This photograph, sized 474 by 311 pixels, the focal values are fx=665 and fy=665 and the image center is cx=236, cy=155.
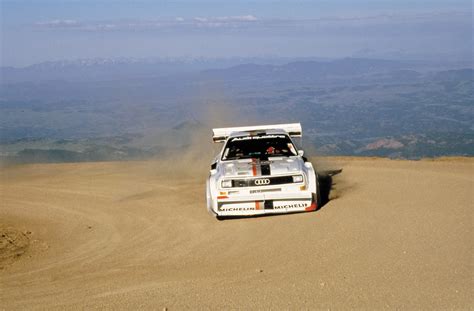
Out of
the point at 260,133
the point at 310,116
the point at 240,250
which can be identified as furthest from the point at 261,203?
the point at 310,116

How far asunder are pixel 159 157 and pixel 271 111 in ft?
323

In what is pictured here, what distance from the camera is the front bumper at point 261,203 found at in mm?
11141

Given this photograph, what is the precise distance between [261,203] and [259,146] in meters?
2.44

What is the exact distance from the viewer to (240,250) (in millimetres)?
9312

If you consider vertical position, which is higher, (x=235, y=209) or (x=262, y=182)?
(x=262, y=182)

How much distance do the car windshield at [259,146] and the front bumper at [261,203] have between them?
68.4 inches

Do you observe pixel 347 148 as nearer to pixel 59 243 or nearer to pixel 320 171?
pixel 320 171

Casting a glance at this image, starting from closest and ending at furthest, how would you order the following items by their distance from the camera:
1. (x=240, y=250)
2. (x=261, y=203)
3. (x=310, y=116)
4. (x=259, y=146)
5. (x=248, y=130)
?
(x=240, y=250) < (x=261, y=203) < (x=259, y=146) < (x=248, y=130) < (x=310, y=116)

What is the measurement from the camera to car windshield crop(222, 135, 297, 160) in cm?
1297

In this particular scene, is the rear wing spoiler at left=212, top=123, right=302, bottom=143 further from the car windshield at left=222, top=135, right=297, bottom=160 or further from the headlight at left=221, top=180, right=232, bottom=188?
the headlight at left=221, top=180, right=232, bottom=188

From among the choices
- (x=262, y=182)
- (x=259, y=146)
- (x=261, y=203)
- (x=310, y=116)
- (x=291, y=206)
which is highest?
(x=259, y=146)

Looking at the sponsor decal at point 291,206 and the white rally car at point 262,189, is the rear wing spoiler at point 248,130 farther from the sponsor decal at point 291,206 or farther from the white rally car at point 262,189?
the sponsor decal at point 291,206

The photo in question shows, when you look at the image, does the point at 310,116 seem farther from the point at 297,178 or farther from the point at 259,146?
the point at 297,178

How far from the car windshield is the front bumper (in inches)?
68.4
